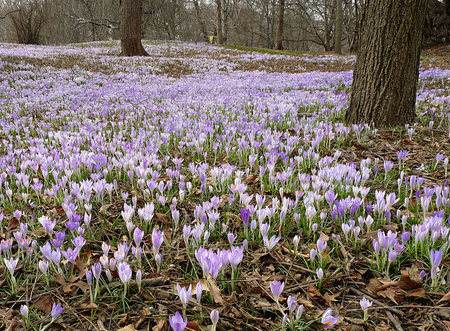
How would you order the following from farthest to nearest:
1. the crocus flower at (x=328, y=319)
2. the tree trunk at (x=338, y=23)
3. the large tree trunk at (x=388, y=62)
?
1. the tree trunk at (x=338, y=23)
2. the large tree trunk at (x=388, y=62)
3. the crocus flower at (x=328, y=319)

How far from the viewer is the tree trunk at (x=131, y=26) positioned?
55.4 ft

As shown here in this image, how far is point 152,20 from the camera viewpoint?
44.1 m

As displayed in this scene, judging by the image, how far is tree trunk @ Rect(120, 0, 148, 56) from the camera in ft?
55.4

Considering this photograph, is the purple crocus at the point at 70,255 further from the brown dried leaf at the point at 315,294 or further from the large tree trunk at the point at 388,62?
the large tree trunk at the point at 388,62

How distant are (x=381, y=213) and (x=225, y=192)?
134 centimetres

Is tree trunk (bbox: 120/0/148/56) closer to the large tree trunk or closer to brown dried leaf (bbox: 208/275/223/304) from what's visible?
the large tree trunk

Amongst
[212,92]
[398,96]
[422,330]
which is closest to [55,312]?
[422,330]

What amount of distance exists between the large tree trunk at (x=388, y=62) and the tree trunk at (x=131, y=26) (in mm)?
15485

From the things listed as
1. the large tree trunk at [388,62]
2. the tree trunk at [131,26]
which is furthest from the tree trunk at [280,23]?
the large tree trunk at [388,62]

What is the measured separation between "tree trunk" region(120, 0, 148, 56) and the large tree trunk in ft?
50.8

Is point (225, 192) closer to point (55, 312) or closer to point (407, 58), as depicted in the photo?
point (55, 312)

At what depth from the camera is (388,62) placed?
4.31m

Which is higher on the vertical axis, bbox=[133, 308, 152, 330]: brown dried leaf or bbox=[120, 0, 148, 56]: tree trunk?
bbox=[120, 0, 148, 56]: tree trunk

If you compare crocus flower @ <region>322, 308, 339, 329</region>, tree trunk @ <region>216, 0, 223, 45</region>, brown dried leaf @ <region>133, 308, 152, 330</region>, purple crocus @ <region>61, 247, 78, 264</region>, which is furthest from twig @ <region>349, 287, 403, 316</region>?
tree trunk @ <region>216, 0, 223, 45</region>
